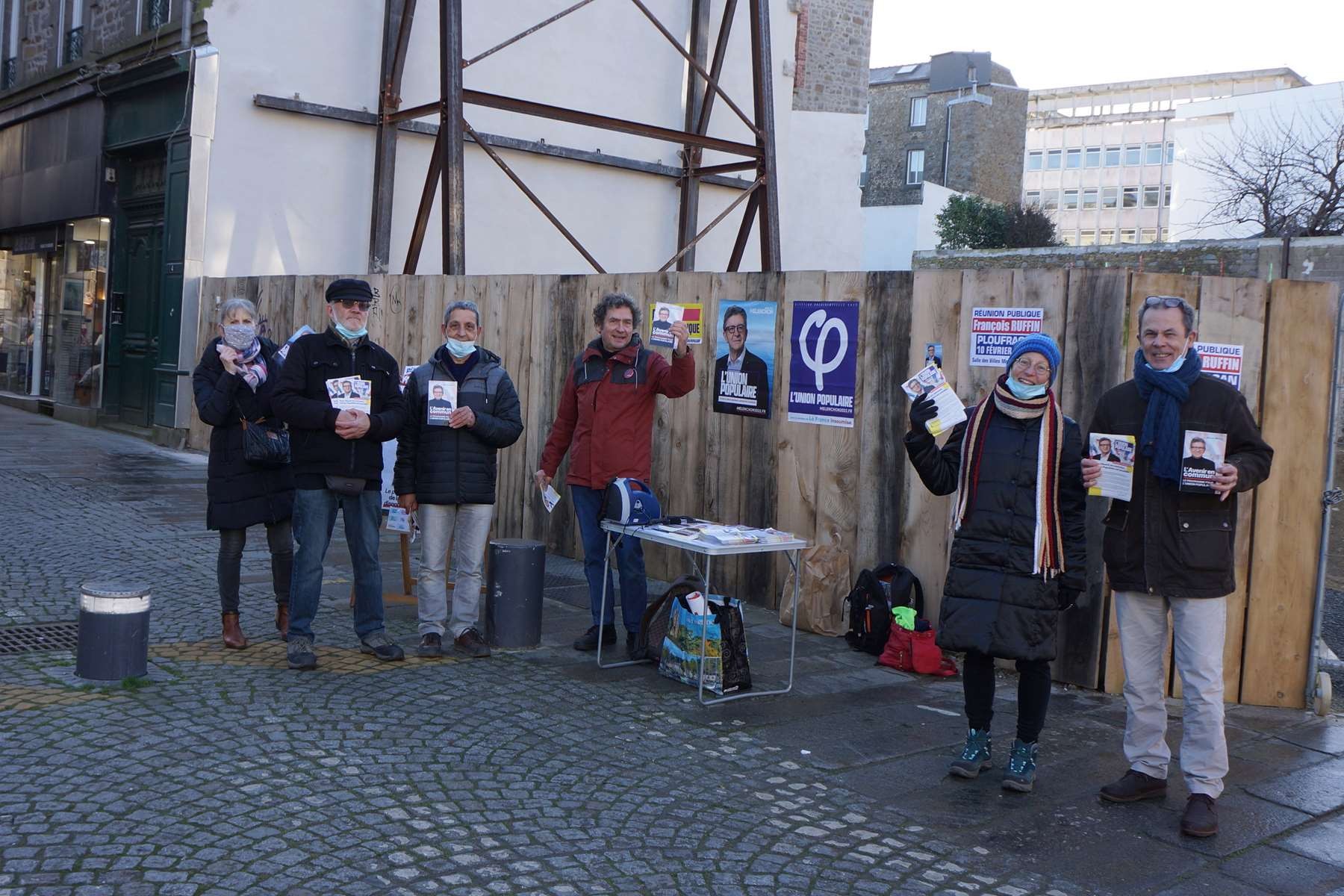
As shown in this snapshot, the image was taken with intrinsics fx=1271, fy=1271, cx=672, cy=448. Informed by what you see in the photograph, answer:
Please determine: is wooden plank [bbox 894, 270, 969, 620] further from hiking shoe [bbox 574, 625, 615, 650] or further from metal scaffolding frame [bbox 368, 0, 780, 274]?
metal scaffolding frame [bbox 368, 0, 780, 274]

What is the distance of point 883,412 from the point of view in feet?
24.6

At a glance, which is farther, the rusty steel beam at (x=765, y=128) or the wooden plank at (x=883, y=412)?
the rusty steel beam at (x=765, y=128)

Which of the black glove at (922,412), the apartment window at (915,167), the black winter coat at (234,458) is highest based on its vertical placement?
the apartment window at (915,167)

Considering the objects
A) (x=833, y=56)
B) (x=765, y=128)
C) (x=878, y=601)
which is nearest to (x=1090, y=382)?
(x=878, y=601)

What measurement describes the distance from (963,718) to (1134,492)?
1.61 meters

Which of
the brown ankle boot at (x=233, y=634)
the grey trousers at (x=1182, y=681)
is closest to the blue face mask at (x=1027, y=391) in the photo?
the grey trousers at (x=1182, y=681)

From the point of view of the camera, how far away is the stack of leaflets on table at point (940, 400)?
5.14 m

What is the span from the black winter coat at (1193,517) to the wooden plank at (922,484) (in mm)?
2179

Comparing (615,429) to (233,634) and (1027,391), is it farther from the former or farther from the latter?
(1027,391)

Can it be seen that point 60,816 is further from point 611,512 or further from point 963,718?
point 963,718

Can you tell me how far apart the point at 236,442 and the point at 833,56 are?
20.9 m

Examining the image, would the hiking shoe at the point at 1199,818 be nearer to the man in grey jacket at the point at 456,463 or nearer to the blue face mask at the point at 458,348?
the man in grey jacket at the point at 456,463

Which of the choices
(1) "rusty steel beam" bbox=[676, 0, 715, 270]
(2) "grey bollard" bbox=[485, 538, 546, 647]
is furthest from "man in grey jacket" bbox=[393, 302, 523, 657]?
(1) "rusty steel beam" bbox=[676, 0, 715, 270]

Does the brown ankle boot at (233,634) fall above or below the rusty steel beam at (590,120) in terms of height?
below
